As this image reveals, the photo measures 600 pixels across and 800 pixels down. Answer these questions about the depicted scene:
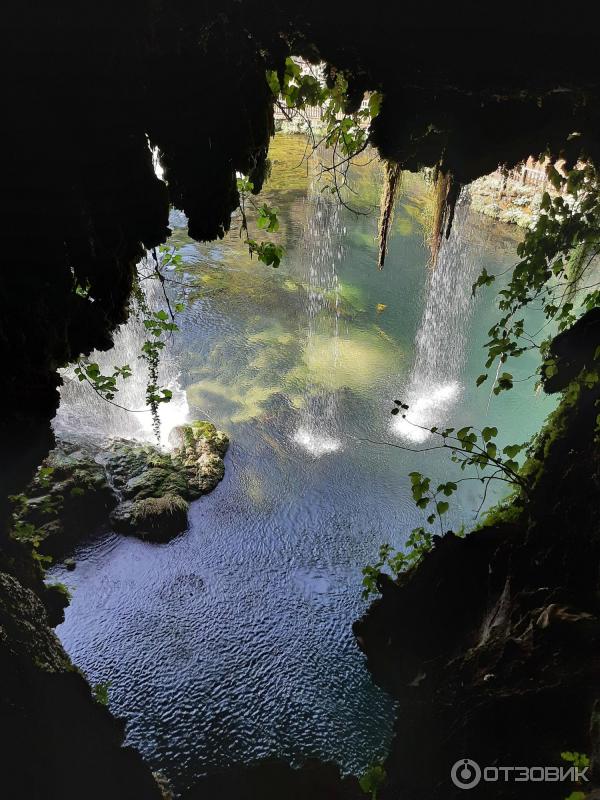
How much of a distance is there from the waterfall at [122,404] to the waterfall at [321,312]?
2.82 metres

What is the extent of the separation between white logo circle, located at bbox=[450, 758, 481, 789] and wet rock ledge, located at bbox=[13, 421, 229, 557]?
18.4 ft

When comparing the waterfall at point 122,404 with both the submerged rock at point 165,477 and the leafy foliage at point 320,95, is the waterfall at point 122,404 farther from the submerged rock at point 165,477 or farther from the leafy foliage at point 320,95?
the leafy foliage at point 320,95

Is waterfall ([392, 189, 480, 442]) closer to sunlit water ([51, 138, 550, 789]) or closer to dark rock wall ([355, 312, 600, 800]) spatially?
sunlit water ([51, 138, 550, 789])

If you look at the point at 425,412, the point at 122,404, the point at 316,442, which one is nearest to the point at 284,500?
the point at 316,442

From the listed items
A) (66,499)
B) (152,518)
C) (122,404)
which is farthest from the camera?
(122,404)

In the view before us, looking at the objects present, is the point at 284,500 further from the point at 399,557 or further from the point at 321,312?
the point at 321,312

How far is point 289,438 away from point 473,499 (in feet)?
12.2

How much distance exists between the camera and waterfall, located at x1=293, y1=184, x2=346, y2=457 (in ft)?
32.8

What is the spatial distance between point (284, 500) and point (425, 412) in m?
3.96

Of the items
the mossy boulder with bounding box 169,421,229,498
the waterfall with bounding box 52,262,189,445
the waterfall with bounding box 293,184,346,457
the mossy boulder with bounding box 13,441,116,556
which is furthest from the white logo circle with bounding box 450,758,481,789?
the waterfall with bounding box 52,262,189,445

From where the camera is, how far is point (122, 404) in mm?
10766

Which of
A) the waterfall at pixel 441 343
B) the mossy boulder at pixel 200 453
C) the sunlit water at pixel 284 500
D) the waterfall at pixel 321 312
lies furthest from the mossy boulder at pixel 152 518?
the waterfall at pixel 441 343

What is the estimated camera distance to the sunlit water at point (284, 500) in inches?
229

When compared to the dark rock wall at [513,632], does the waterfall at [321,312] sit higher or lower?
higher
